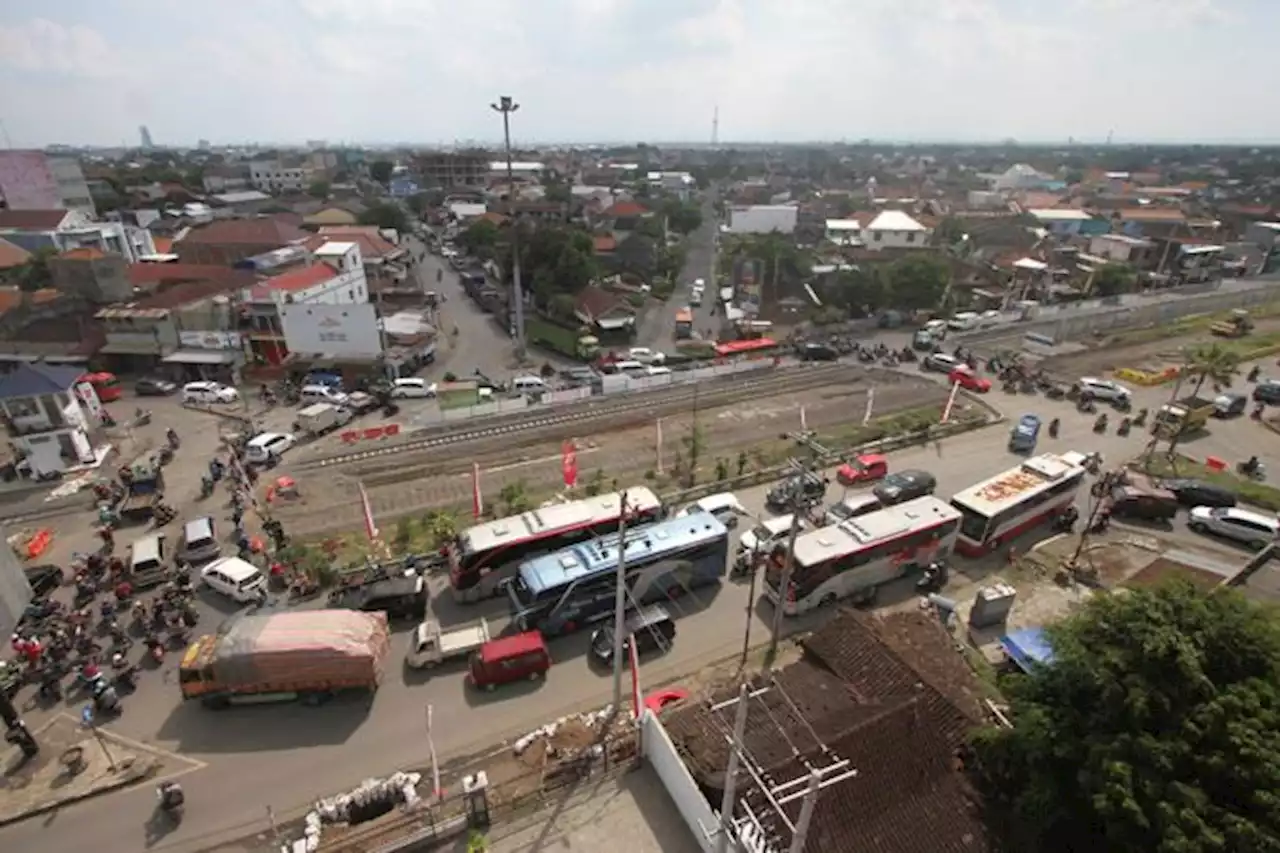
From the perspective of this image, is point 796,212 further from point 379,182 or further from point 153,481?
point 379,182

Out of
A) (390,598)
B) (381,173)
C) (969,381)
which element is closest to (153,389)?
(390,598)

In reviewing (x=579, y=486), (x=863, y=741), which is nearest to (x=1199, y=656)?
(x=863, y=741)

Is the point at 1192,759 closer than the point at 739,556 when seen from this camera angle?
Yes

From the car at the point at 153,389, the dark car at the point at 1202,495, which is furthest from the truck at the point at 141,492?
the dark car at the point at 1202,495

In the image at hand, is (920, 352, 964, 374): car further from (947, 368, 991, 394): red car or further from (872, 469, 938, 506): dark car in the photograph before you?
(872, 469, 938, 506): dark car

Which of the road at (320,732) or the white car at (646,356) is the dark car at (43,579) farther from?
the white car at (646,356)

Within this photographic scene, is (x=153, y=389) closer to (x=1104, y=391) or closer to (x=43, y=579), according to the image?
(x=43, y=579)

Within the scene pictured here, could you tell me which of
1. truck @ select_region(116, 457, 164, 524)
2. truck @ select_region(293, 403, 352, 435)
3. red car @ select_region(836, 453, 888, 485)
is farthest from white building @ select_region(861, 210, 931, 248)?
truck @ select_region(116, 457, 164, 524)
